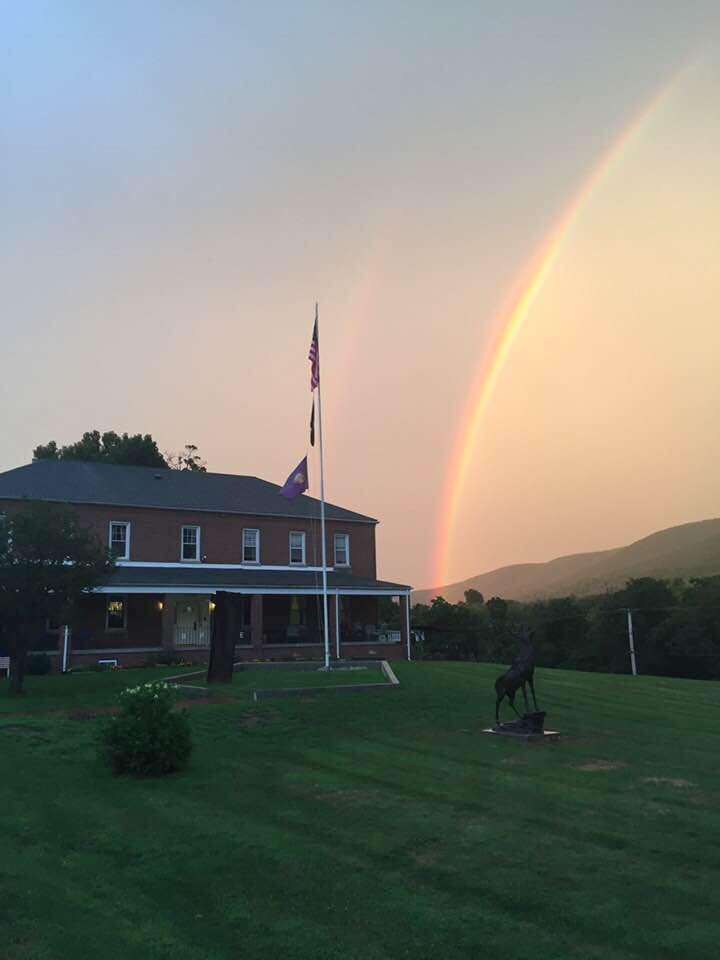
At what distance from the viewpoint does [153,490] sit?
128 feet

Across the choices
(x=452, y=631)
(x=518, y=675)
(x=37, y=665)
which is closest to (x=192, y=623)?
(x=37, y=665)

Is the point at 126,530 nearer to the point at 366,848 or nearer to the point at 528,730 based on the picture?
the point at 528,730

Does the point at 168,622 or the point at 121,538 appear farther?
the point at 121,538

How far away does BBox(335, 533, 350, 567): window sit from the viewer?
42.4 m

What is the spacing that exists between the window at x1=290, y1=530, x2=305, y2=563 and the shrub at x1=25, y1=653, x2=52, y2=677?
14165mm

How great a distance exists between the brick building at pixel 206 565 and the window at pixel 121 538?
1.7 inches

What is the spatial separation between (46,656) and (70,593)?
10.3 m

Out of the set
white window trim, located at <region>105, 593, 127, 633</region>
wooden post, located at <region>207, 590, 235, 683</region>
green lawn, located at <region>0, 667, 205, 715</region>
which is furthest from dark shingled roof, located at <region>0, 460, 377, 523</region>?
wooden post, located at <region>207, 590, 235, 683</region>

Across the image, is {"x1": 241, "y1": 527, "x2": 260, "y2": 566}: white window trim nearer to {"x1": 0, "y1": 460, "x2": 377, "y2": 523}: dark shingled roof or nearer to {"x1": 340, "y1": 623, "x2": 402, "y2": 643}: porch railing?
{"x1": 0, "y1": 460, "x2": 377, "y2": 523}: dark shingled roof

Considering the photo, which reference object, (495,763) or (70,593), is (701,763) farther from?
(70,593)

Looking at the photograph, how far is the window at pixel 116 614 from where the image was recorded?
3559 centimetres

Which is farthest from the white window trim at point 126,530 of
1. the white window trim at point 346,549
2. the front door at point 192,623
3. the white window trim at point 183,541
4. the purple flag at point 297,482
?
the purple flag at point 297,482

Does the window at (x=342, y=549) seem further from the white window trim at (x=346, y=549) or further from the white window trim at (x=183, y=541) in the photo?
the white window trim at (x=183, y=541)

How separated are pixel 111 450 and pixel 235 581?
2970 cm
